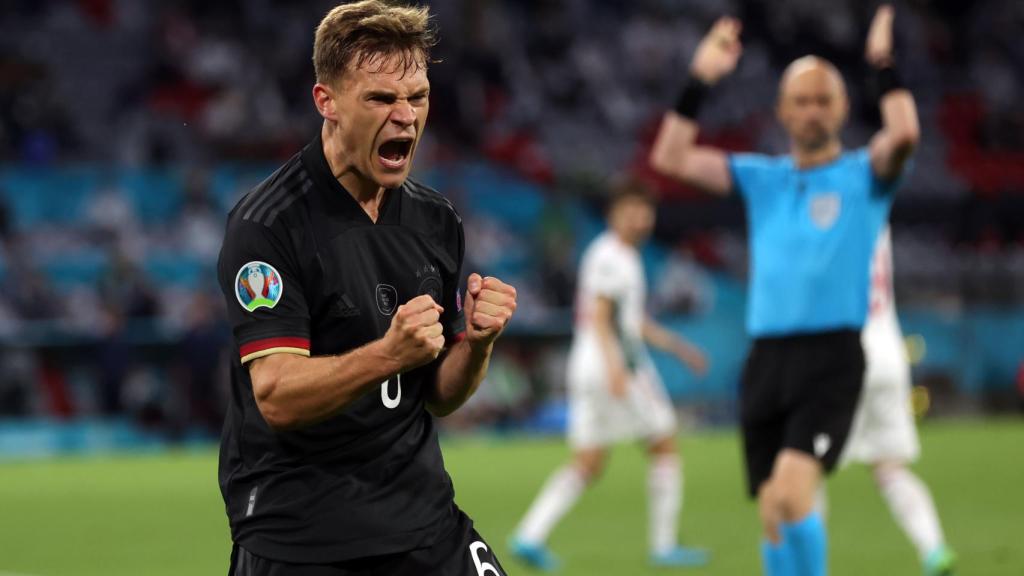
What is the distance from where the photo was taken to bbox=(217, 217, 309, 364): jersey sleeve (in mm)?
3789

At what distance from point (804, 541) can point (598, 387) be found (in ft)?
14.5

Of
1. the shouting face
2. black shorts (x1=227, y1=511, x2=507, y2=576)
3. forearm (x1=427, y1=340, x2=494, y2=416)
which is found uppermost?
the shouting face

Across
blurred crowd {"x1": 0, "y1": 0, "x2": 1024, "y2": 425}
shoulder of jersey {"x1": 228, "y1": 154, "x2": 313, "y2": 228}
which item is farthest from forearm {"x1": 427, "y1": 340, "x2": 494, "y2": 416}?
blurred crowd {"x1": 0, "y1": 0, "x2": 1024, "y2": 425}

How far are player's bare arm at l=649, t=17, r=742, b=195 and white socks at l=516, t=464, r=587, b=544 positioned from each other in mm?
3281

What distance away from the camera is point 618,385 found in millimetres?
10531

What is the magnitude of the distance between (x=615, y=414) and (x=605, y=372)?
35 centimetres

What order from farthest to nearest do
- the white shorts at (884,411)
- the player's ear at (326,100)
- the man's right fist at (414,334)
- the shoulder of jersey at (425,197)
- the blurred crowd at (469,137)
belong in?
the blurred crowd at (469,137)
the white shorts at (884,411)
the shoulder of jersey at (425,197)
the player's ear at (326,100)
the man's right fist at (414,334)

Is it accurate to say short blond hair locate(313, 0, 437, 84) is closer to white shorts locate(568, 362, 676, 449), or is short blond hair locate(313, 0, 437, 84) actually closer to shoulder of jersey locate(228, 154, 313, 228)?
shoulder of jersey locate(228, 154, 313, 228)

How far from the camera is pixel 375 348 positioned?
3.63 metres

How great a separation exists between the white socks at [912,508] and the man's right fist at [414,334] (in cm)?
561

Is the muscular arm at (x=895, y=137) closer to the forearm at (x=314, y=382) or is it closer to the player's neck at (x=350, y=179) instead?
the player's neck at (x=350, y=179)

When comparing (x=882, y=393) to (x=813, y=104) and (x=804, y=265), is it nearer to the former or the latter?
(x=804, y=265)

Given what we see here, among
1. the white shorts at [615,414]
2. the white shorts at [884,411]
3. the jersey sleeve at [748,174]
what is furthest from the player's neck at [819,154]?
the white shorts at [615,414]

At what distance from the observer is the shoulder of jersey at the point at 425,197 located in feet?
13.8
